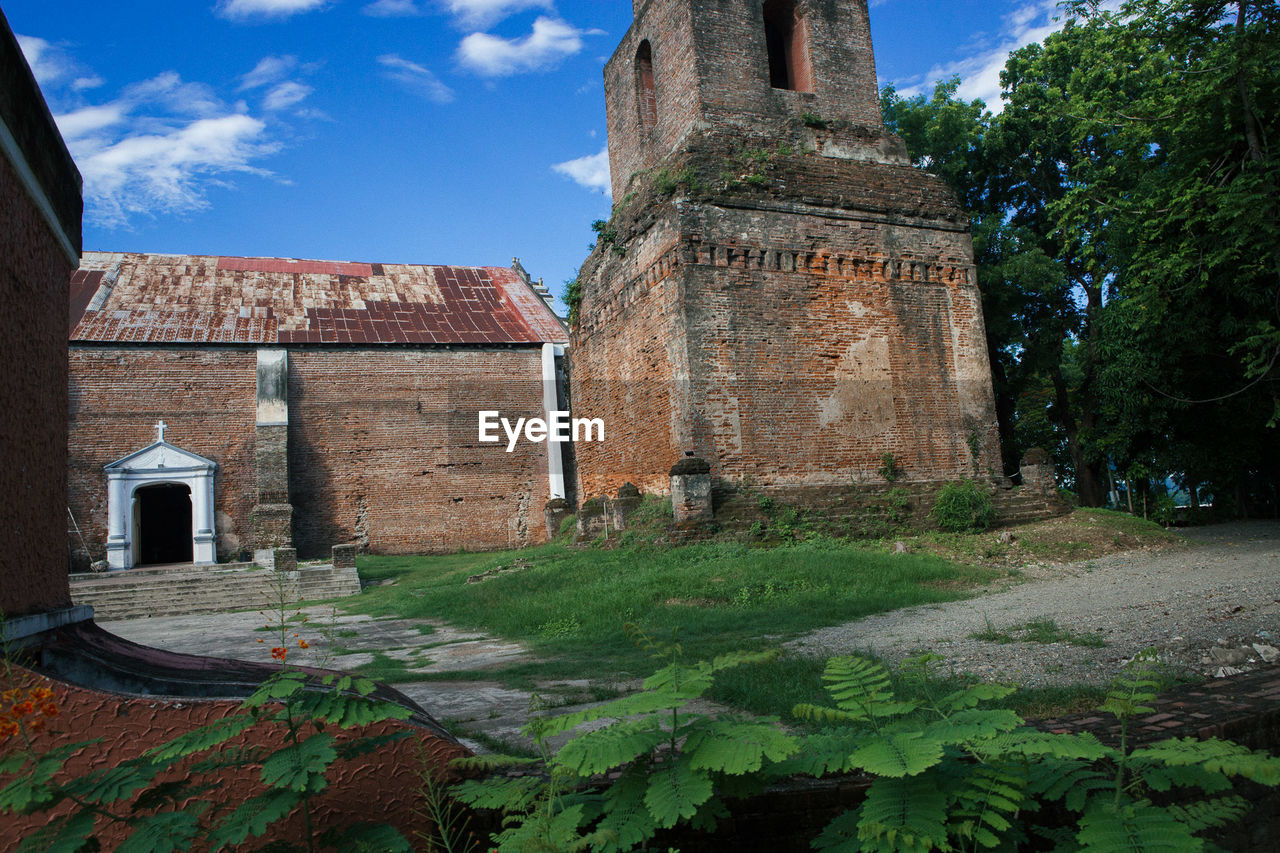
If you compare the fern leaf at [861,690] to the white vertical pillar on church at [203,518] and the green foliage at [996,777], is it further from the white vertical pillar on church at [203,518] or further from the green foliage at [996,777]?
the white vertical pillar on church at [203,518]

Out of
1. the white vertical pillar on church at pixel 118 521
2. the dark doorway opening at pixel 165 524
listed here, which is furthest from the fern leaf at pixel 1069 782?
the dark doorway opening at pixel 165 524

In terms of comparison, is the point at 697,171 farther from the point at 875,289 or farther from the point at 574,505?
the point at 574,505

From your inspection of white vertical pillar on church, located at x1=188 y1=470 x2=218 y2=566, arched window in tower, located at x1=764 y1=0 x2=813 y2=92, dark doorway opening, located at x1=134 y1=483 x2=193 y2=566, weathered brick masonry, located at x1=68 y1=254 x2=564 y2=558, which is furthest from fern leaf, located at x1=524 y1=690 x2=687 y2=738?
dark doorway opening, located at x1=134 y1=483 x2=193 y2=566

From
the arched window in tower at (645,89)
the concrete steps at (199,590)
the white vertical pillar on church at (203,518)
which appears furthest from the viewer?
the white vertical pillar on church at (203,518)

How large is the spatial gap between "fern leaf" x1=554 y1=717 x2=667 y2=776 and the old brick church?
10.7 m

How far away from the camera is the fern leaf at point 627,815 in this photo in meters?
2.22

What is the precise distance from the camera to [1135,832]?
2154 mm

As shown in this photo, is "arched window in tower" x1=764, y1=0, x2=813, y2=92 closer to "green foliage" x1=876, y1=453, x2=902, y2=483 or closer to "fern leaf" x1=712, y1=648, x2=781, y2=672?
"green foliage" x1=876, y1=453, x2=902, y2=483

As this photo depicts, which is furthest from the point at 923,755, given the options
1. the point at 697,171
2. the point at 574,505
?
the point at 574,505

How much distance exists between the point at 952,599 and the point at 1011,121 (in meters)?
18.0

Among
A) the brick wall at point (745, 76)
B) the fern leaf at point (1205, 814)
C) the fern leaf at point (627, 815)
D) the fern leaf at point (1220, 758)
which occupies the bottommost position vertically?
the fern leaf at point (1205, 814)

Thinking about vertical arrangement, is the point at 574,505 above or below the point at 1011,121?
below

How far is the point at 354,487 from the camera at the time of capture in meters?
21.5

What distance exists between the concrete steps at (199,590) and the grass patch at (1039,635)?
12.2 metres
